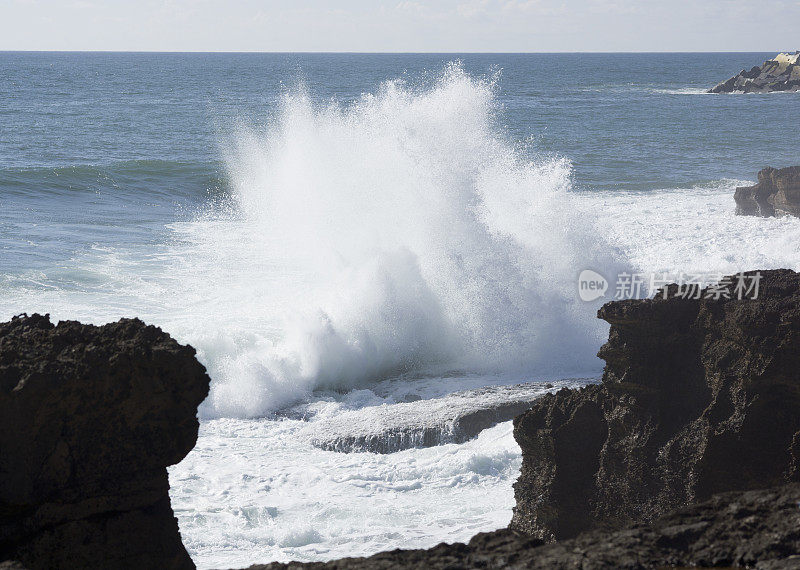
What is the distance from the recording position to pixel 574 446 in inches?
210

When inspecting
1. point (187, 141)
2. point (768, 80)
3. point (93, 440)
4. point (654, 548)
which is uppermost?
point (768, 80)

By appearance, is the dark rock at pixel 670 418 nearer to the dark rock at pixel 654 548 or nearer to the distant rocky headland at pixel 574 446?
the distant rocky headland at pixel 574 446

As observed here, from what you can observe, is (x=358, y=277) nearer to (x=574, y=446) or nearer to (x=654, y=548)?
(x=574, y=446)

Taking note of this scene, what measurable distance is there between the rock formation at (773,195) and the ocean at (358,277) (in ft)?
1.10

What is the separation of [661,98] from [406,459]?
5170 centimetres

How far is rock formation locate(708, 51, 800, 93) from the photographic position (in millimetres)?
60156

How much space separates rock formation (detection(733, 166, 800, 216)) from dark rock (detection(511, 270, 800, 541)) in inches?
499

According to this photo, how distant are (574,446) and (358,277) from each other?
666 cm

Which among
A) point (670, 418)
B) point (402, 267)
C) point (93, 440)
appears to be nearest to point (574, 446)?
point (670, 418)

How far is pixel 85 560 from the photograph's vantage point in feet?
11.4

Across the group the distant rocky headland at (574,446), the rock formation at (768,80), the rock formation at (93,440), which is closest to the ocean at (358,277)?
the distant rocky headland at (574,446)

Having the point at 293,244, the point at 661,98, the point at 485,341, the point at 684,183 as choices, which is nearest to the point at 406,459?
the point at 485,341

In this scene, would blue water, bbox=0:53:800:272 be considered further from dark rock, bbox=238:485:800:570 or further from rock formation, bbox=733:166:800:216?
dark rock, bbox=238:485:800:570

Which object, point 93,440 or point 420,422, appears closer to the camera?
point 93,440
